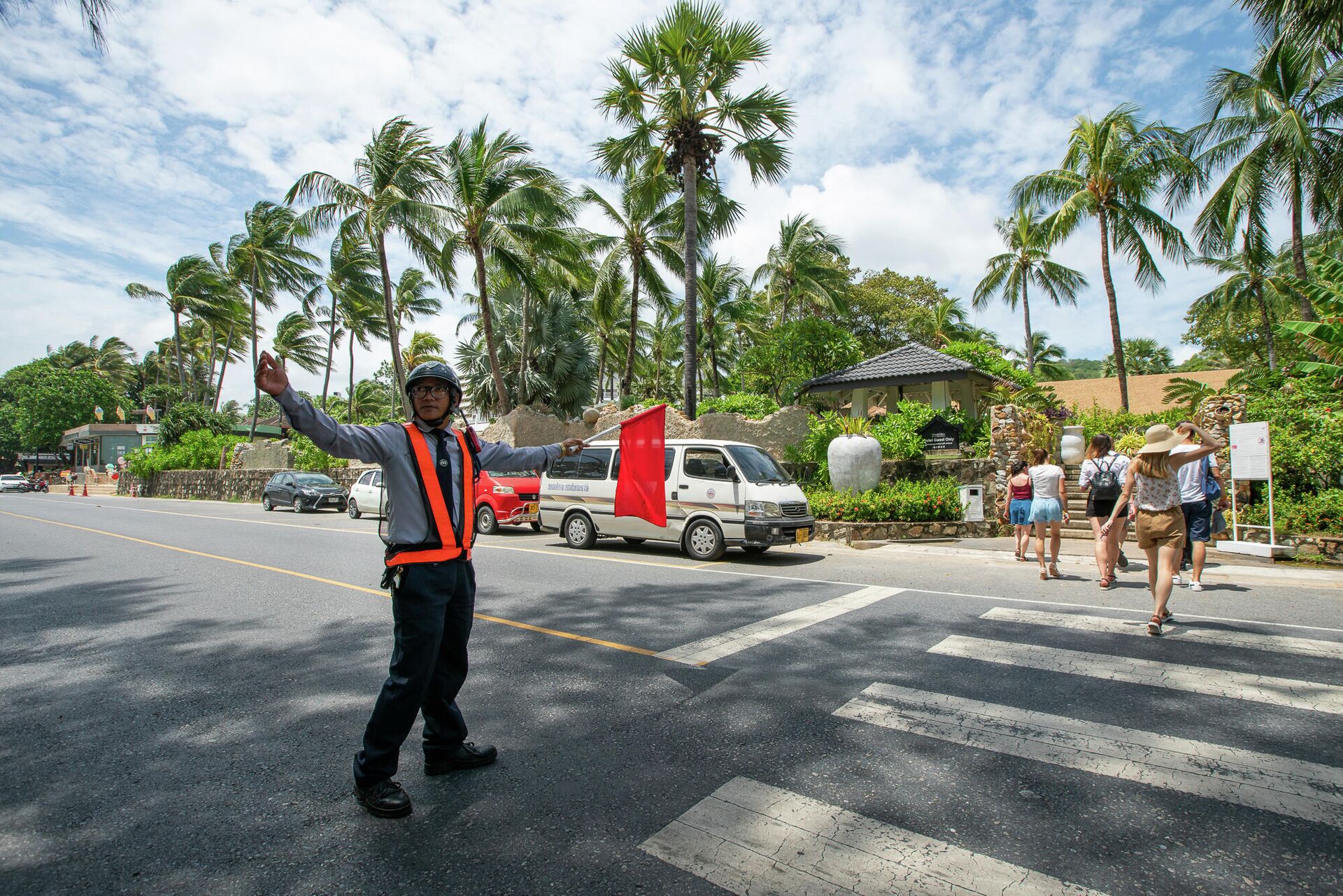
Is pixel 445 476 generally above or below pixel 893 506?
above

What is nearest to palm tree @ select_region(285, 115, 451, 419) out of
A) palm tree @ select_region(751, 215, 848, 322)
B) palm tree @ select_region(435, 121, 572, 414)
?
palm tree @ select_region(435, 121, 572, 414)

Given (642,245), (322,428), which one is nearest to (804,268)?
(642,245)

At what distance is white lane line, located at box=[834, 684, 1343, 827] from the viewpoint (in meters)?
3.25

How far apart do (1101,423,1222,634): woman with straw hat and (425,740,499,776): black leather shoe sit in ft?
17.7

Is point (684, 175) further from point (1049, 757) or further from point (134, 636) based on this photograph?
point (1049, 757)

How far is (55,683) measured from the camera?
5.07m

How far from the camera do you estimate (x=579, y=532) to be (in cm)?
1235

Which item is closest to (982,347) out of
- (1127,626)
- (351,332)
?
(1127,626)

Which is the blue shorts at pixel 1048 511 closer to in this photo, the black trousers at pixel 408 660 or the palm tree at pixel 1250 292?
the black trousers at pixel 408 660

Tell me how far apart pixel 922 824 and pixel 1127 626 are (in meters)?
4.39

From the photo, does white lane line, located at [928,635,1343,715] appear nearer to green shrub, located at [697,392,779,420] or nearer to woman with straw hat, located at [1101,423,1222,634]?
woman with straw hat, located at [1101,423,1222,634]

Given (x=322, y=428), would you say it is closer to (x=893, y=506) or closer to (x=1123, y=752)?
(x=1123, y=752)

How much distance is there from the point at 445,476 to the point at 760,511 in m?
7.66

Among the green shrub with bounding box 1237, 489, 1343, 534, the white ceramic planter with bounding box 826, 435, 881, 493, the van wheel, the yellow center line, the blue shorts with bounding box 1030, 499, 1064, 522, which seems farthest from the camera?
the white ceramic planter with bounding box 826, 435, 881, 493
